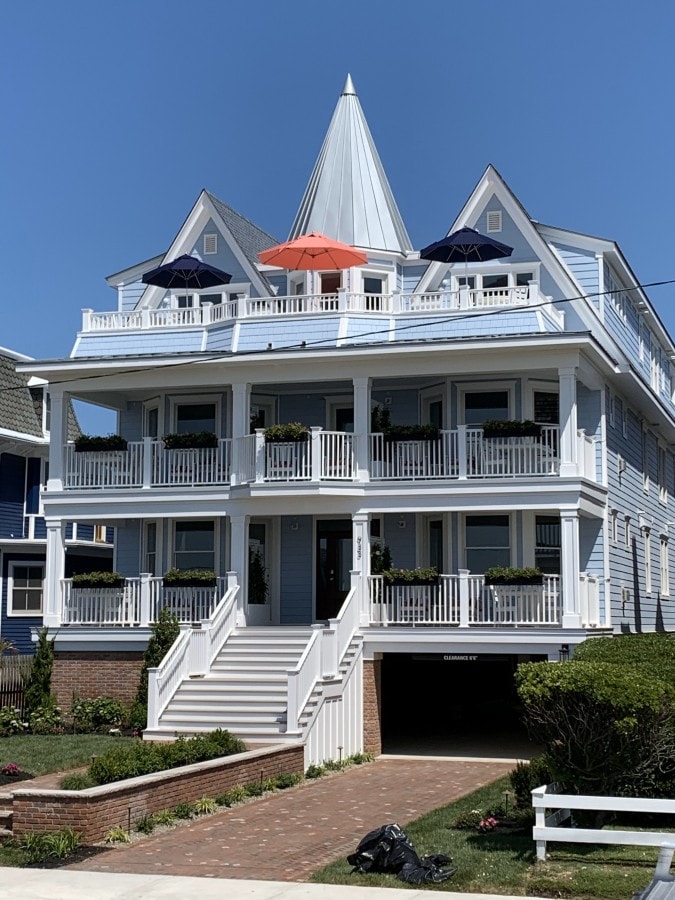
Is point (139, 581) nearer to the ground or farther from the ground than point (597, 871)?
farther from the ground

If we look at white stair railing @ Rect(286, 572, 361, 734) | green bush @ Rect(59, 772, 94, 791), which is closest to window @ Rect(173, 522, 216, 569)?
white stair railing @ Rect(286, 572, 361, 734)

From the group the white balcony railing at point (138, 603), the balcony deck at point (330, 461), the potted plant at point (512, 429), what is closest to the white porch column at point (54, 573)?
the white balcony railing at point (138, 603)

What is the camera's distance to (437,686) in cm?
2928

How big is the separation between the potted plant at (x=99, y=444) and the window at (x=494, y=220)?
9.35 meters

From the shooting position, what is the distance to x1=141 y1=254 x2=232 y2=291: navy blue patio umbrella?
90.9ft

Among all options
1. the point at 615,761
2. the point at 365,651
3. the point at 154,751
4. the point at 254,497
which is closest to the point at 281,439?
the point at 254,497

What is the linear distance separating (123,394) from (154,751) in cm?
1303

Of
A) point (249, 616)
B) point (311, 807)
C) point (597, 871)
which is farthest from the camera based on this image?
point (249, 616)

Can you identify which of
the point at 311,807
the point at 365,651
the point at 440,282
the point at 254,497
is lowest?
the point at 311,807

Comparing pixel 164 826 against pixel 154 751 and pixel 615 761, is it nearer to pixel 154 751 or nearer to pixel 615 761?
pixel 154 751

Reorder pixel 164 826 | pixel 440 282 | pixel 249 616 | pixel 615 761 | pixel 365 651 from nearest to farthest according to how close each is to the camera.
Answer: pixel 615 761 → pixel 164 826 → pixel 365 651 → pixel 249 616 → pixel 440 282

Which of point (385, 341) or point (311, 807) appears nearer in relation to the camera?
point (311, 807)

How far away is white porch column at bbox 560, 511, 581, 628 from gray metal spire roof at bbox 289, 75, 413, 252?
9.93m

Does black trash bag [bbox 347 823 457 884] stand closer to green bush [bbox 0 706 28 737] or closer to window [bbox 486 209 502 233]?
green bush [bbox 0 706 28 737]
